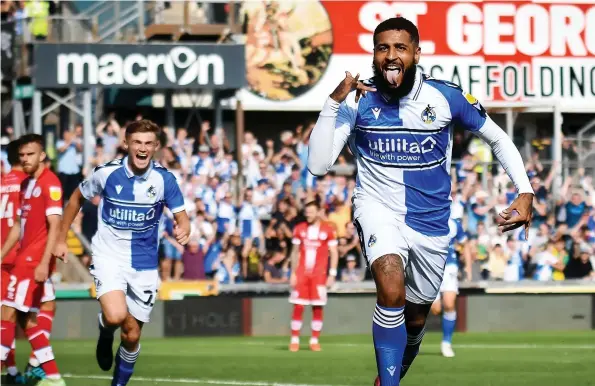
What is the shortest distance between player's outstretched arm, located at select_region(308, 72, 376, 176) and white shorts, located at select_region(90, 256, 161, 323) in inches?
121

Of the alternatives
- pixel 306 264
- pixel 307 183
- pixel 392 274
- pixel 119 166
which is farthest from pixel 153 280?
pixel 307 183

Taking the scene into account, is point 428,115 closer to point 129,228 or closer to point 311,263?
point 129,228

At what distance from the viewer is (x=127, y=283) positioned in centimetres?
1150

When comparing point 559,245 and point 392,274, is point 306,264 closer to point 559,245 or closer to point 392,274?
point 559,245

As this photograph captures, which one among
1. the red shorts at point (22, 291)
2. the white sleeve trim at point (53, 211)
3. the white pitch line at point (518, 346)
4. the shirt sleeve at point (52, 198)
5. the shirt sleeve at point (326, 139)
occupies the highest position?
the shirt sleeve at point (326, 139)

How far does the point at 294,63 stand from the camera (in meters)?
28.0

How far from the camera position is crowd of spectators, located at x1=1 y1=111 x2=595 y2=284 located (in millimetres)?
22484

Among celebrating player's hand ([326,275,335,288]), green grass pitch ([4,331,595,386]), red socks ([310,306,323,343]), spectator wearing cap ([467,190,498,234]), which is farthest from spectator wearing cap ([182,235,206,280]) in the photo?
spectator wearing cap ([467,190,498,234])

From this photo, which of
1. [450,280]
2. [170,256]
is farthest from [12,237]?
[170,256]

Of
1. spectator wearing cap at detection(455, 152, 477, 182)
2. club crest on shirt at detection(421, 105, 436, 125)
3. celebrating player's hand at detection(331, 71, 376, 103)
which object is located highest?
celebrating player's hand at detection(331, 71, 376, 103)

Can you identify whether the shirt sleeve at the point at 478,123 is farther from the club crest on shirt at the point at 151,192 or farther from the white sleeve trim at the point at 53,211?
the white sleeve trim at the point at 53,211

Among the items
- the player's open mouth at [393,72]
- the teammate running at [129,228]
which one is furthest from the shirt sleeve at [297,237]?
the player's open mouth at [393,72]

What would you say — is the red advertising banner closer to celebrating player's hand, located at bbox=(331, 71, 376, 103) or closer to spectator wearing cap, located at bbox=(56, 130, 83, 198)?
spectator wearing cap, located at bbox=(56, 130, 83, 198)

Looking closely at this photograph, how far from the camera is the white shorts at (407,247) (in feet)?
29.8
